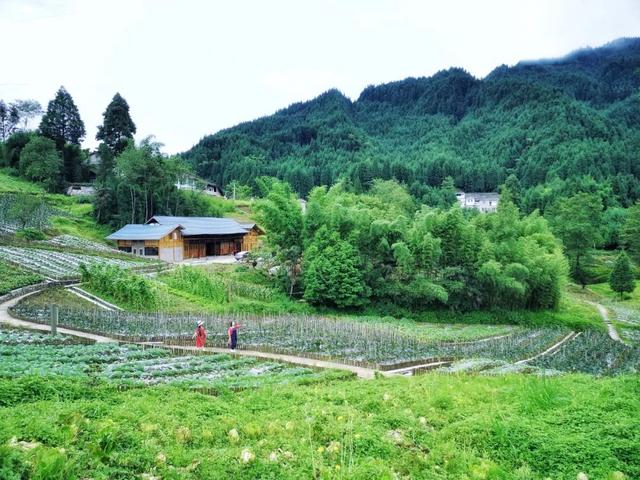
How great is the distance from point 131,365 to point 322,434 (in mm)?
7740

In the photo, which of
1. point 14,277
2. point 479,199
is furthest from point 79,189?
point 479,199

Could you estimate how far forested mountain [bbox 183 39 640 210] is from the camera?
294ft

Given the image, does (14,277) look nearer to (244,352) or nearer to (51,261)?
(51,261)

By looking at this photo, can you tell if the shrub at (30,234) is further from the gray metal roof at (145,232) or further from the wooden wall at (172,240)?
the wooden wall at (172,240)

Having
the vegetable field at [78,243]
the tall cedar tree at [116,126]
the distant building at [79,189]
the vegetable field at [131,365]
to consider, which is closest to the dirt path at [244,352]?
the vegetable field at [131,365]

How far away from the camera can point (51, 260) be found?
29344 millimetres

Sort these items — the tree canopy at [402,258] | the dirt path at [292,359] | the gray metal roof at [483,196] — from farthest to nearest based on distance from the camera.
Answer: the gray metal roof at [483,196], the tree canopy at [402,258], the dirt path at [292,359]

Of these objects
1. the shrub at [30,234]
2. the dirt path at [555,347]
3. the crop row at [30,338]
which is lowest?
the dirt path at [555,347]

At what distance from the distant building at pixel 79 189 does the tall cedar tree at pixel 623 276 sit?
52.9 m

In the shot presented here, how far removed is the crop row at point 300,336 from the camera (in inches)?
622

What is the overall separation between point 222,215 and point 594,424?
5159cm

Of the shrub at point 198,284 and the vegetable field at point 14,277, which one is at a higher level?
the vegetable field at point 14,277

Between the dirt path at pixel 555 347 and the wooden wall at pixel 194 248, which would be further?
the wooden wall at pixel 194 248

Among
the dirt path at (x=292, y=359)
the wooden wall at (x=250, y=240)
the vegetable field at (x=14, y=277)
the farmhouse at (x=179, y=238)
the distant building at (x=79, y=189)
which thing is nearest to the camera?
the dirt path at (x=292, y=359)
